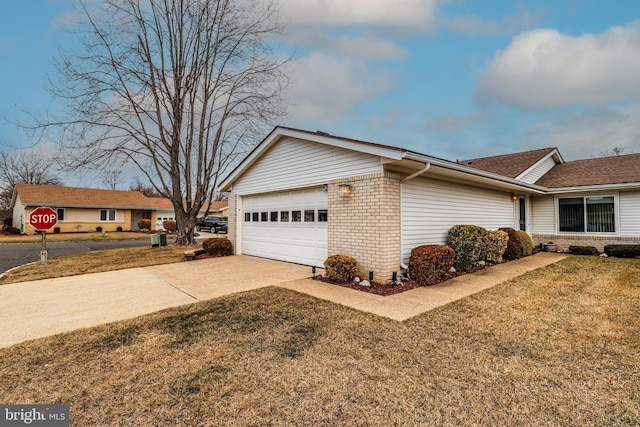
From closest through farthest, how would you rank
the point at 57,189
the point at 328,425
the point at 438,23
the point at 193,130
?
the point at 328,425
the point at 438,23
the point at 193,130
the point at 57,189

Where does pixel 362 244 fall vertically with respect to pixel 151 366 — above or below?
above

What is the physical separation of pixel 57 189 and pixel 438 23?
3515 centimetres

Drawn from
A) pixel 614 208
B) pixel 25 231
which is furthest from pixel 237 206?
pixel 25 231

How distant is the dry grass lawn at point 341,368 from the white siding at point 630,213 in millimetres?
9041

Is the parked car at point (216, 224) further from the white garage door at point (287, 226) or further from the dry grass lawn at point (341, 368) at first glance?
the dry grass lawn at point (341, 368)

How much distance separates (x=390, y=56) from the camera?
13016mm

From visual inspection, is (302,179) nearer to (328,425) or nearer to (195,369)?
(195,369)

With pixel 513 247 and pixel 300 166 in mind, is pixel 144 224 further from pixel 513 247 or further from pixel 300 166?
pixel 513 247

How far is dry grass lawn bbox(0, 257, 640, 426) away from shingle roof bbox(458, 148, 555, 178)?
32.8ft

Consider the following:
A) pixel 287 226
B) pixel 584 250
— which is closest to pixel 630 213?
pixel 584 250

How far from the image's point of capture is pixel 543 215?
44.1ft

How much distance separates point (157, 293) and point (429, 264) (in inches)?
233

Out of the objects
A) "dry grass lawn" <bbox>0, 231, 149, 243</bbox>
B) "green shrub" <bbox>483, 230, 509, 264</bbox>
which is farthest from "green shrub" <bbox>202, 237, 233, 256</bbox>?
"dry grass lawn" <bbox>0, 231, 149, 243</bbox>

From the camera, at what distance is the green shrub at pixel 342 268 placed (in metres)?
6.80
